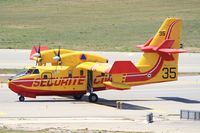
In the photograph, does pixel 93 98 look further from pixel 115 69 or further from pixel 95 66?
pixel 115 69

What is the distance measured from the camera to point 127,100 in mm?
48031

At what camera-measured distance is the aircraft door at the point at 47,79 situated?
46469 mm

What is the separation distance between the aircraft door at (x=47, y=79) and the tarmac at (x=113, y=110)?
1.04 m

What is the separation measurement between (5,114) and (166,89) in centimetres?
1471

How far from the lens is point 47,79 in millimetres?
46531

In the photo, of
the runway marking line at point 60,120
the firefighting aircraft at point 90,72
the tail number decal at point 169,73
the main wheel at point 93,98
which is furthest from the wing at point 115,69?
the runway marking line at point 60,120

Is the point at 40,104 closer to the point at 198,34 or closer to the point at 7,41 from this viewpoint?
the point at 7,41

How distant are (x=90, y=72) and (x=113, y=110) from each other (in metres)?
4.15

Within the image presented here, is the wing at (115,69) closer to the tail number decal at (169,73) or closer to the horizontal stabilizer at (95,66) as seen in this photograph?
the horizontal stabilizer at (95,66)

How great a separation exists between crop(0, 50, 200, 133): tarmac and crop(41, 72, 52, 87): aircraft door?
1.04 meters

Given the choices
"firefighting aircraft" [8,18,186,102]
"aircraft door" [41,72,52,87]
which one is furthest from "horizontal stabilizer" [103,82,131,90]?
"aircraft door" [41,72,52,87]

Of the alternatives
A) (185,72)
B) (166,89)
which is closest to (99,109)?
(166,89)

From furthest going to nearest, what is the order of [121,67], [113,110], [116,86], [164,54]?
[164,54] → [116,86] → [121,67] → [113,110]

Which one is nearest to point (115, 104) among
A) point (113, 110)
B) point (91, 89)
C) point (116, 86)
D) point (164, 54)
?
point (116, 86)
